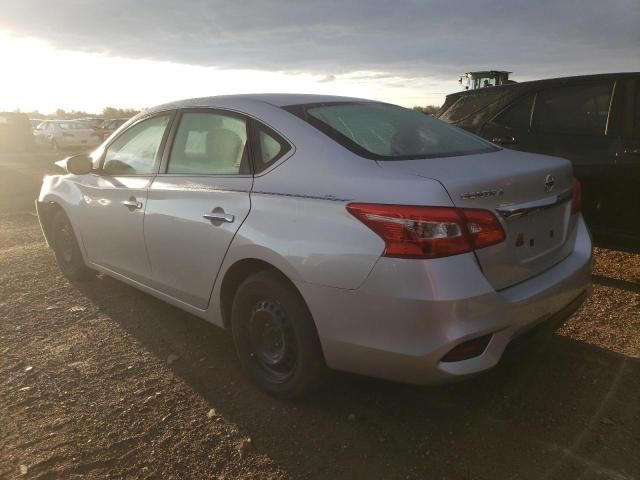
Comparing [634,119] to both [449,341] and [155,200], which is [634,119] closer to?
[449,341]

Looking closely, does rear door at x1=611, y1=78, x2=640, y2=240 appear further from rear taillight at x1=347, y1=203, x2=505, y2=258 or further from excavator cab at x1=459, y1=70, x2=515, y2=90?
excavator cab at x1=459, y1=70, x2=515, y2=90

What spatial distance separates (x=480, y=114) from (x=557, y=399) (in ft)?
11.1

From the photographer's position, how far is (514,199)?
2.35 meters

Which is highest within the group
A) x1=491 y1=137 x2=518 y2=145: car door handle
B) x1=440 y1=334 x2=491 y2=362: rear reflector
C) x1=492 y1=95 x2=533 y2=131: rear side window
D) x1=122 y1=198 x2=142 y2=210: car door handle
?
x1=492 y1=95 x2=533 y2=131: rear side window

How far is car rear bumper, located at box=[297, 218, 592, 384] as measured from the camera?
2109 mm

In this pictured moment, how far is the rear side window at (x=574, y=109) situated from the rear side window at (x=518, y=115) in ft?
0.24

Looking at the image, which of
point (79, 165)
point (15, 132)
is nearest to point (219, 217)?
point (79, 165)

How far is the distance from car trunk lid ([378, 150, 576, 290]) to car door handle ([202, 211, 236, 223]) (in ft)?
2.98

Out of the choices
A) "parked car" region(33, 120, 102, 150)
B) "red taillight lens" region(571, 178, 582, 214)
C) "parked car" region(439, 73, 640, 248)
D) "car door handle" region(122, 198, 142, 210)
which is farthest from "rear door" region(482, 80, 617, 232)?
"parked car" region(33, 120, 102, 150)

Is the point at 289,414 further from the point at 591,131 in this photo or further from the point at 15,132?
the point at 15,132

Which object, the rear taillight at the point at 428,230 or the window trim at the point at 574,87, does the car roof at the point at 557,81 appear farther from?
the rear taillight at the point at 428,230

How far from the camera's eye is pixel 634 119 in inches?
170

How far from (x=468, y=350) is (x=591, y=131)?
323 cm

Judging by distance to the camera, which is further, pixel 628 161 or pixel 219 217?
pixel 628 161
